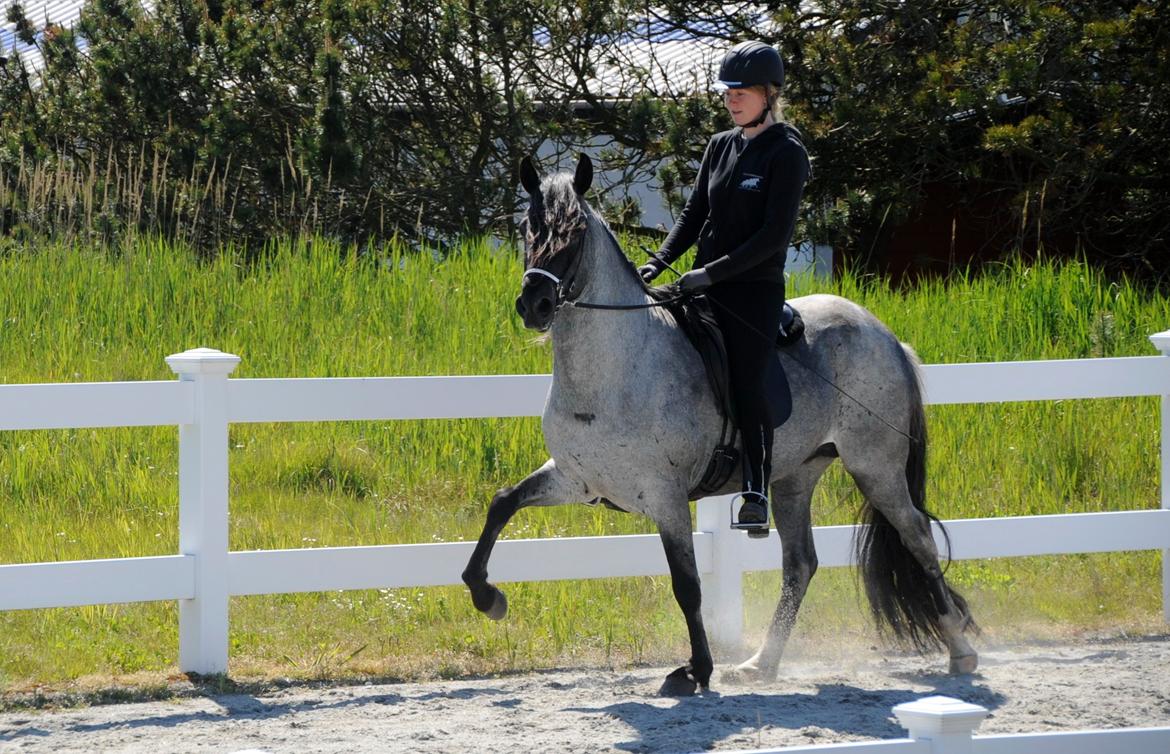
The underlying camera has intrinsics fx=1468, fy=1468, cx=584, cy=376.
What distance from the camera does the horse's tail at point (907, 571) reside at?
641cm

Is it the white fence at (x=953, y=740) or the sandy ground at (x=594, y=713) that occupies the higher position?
the white fence at (x=953, y=740)

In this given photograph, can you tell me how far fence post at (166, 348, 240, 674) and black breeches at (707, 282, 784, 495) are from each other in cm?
202

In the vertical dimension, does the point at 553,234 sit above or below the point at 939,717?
above

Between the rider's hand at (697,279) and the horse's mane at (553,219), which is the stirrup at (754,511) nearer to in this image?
the rider's hand at (697,279)

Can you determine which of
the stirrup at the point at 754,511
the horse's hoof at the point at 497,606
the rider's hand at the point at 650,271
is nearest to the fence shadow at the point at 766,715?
the horse's hoof at the point at 497,606

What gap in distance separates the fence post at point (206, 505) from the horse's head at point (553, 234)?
149 cm

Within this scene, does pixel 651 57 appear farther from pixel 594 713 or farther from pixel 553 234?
pixel 594 713

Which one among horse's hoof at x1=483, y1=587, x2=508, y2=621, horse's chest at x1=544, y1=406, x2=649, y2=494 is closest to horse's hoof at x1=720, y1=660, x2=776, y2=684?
horse's hoof at x1=483, y1=587, x2=508, y2=621

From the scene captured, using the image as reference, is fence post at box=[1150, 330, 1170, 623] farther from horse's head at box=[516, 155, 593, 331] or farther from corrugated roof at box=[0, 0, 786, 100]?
corrugated roof at box=[0, 0, 786, 100]

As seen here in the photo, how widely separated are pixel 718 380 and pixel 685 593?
2.74ft

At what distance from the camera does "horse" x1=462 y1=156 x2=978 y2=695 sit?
5480 millimetres

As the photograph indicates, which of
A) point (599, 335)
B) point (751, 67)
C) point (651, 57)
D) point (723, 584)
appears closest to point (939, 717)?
point (599, 335)

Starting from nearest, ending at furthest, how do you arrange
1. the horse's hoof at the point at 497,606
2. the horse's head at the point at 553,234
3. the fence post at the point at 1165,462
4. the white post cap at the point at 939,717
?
1. the white post cap at the point at 939,717
2. the horse's head at the point at 553,234
3. the horse's hoof at the point at 497,606
4. the fence post at the point at 1165,462

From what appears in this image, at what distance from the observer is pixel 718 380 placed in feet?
18.7
